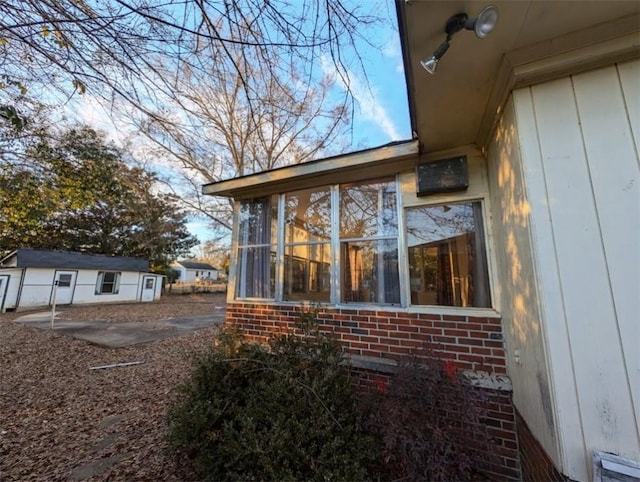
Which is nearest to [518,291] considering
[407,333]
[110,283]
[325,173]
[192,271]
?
[407,333]

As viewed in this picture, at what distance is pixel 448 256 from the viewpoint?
3.06 m

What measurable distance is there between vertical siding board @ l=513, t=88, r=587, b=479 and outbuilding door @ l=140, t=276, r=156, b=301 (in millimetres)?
22583

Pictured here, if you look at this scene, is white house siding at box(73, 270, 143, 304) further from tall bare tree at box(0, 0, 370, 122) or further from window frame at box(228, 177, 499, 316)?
Answer: tall bare tree at box(0, 0, 370, 122)

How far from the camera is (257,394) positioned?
2.67 meters

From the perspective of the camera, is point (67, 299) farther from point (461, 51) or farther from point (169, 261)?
point (461, 51)

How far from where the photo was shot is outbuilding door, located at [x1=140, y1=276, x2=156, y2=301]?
1936 cm

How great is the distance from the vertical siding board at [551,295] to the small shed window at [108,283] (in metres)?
21.8

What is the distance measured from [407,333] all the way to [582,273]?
5.56 feet

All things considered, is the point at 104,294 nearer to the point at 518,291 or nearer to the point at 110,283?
the point at 110,283

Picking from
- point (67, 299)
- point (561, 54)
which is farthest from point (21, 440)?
point (67, 299)

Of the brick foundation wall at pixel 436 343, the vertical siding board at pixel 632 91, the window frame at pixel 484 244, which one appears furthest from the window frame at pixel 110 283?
the vertical siding board at pixel 632 91

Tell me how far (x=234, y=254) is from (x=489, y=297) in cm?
350

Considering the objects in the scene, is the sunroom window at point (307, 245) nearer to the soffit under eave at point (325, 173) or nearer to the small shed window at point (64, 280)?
the soffit under eave at point (325, 173)

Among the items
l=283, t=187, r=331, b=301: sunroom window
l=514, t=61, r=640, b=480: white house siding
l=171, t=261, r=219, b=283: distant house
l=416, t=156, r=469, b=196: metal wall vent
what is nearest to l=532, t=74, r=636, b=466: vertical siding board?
l=514, t=61, r=640, b=480: white house siding
